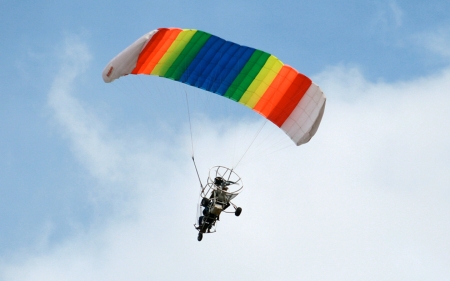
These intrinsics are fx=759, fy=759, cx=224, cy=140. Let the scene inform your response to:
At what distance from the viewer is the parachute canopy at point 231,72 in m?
21.0

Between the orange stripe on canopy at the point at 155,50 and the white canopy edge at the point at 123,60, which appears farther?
the orange stripe on canopy at the point at 155,50

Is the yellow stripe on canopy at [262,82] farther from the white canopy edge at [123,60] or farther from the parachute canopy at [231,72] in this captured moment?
the white canopy edge at [123,60]

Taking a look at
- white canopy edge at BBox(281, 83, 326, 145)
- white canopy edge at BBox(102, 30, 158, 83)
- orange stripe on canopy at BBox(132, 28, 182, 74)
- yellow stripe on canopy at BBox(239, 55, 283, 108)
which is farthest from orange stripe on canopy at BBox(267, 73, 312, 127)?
white canopy edge at BBox(102, 30, 158, 83)

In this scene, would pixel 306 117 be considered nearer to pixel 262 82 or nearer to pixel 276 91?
pixel 276 91

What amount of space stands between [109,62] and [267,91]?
14.8 feet

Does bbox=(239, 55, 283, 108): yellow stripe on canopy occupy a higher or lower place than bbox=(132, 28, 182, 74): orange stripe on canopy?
higher

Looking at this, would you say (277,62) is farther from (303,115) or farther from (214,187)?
(214,187)

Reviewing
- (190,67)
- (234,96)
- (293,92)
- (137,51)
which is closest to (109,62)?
(137,51)

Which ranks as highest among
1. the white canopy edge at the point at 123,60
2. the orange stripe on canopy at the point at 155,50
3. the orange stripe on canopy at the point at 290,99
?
the orange stripe on canopy at the point at 290,99

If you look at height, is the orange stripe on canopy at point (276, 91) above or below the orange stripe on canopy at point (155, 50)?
above

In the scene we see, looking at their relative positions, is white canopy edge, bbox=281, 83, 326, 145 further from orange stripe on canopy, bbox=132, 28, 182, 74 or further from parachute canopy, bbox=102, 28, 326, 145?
orange stripe on canopy, bbox=132, 28, 182, 74

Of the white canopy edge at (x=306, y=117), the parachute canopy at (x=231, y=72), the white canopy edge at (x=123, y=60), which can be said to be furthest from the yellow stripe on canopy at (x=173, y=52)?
the white canopy edge at (x=306, y=117)

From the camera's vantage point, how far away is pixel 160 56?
845 inches

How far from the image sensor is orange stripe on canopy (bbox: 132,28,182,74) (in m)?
21.1
